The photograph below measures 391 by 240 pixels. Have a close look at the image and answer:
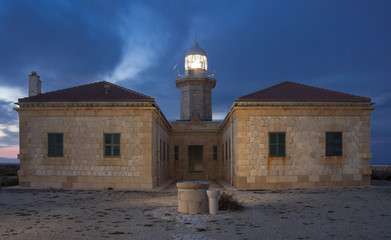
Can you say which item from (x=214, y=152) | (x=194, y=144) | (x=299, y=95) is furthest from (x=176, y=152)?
(x=299, y=95)

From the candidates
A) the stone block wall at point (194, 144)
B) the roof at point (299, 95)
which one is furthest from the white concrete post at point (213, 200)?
the stone block wall at point (194, 144)

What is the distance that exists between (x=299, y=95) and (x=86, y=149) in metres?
10.9

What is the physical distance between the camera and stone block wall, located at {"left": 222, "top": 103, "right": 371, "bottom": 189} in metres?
15.9

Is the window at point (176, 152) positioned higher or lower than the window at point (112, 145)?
lower

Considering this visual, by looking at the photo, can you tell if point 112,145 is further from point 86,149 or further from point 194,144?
point 194,144

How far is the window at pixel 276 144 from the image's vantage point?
16.1 meters

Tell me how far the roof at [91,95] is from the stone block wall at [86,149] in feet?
1.65

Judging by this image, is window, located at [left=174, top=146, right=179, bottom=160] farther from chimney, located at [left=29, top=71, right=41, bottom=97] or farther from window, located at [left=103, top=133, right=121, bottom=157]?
chimney, located at [left=29, top=71, right=41, bottom=97]

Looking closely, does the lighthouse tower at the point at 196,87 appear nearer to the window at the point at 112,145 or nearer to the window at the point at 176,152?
the window at the point at 176,152

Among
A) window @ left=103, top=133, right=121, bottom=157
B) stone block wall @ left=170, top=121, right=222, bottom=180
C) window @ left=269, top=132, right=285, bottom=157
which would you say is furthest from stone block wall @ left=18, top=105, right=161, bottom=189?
stone block wall @ left=170, top=121, right=222, bottom=180

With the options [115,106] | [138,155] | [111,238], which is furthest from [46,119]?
[111,238]

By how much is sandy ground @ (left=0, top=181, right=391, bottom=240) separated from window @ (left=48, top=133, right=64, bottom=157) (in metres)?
5.45

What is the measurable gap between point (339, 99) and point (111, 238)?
544 inches

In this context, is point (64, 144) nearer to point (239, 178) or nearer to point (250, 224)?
point (239, 178)
